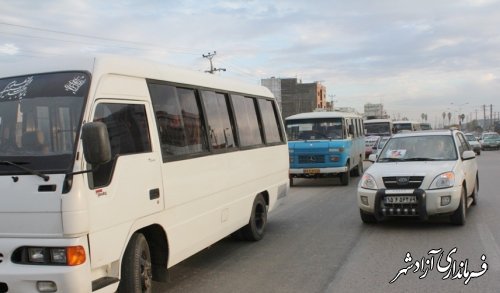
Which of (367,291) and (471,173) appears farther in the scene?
(471,173)

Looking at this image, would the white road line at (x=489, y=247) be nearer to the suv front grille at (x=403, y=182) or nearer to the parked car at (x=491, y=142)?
the suv front grille at (x=403, y=182)

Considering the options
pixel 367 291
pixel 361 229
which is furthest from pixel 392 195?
pixel 367 291

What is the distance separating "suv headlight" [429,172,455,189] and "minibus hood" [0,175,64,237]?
648cm

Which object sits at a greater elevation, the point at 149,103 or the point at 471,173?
the point at 149,103

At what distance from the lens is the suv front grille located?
8.94 m

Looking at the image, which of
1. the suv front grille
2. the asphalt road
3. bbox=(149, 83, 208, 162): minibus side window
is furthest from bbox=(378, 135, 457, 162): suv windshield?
bbox=(149, 83, 208, 162): minibus side window

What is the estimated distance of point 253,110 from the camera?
29.8 feet

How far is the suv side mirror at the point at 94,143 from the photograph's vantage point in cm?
412

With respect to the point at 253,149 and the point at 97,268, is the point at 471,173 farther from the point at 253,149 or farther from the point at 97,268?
the point at 97,268

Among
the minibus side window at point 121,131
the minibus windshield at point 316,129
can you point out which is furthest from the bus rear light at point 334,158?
the minibus side window at point 121,131

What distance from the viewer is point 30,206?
4195 mm

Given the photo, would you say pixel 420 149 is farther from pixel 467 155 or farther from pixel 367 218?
pixel 367 218

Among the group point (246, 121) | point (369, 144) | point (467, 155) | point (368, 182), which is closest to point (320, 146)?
point (467, 155)

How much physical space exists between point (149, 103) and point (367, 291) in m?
3.03
